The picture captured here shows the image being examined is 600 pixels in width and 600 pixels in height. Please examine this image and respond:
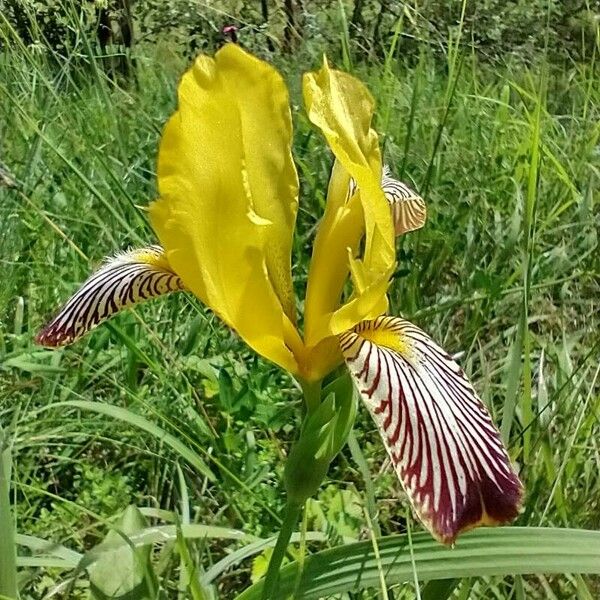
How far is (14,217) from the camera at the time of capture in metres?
1.48

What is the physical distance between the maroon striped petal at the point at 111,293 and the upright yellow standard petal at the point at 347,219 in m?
0.15

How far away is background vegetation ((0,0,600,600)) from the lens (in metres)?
0.90

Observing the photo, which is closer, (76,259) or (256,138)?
(256,138)

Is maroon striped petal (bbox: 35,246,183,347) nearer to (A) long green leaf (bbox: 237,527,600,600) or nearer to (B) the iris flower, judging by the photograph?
(B) the iris flower

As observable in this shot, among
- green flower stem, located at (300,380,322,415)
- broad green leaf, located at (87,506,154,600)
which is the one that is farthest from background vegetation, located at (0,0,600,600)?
green flower stem, located at (300,380,322,415)

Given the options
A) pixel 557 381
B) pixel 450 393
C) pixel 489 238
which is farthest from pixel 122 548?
pixel 489 238

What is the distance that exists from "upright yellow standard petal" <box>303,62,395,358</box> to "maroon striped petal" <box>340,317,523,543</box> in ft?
0.12

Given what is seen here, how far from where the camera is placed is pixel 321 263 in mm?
711

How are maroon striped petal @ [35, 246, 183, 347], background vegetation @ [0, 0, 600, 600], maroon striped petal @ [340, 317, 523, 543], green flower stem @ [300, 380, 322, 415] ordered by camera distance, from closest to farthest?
maroon striped petal @ [340, 317, 523, 543], green flower stem @ [300, 380, 322, 415], maroon striped petal @ [35, 246, 183, 347], background vegetation @ [0, 0, 600, 600]

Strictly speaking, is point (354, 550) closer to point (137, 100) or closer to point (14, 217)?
point (14, 217)

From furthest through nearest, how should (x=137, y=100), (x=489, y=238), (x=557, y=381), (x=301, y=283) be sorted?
(x=137, y=100)
(x=489, y=238)
(x=301, y=283)
(x=557, y=381)

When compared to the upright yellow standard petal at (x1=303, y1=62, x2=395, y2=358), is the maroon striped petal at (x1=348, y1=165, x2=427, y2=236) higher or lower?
lower

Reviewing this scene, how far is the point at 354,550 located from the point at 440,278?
903 millimetres

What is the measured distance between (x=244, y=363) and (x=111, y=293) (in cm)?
53
